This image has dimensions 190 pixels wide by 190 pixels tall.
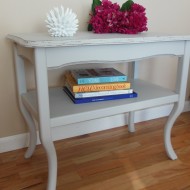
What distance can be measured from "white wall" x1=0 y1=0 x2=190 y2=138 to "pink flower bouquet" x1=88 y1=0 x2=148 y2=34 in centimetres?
19

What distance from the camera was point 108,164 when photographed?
3.59 ft

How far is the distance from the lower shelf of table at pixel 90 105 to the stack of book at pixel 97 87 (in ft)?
0.08

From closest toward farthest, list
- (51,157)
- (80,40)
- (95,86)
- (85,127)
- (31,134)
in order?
(80,40) → (51,157) → (95,86) → (31,134) → (85,127)

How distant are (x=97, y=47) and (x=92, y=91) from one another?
22 centimetres

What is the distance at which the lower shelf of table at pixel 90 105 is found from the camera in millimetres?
841

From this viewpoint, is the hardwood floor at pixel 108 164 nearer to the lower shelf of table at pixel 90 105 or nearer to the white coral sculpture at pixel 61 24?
the lower shelf of table at pixel 90 105

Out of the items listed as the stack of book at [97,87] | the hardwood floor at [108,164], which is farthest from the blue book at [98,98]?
the hardwood floor at [108,164]

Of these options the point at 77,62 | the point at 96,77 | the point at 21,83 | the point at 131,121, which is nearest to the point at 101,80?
the point at 96,77

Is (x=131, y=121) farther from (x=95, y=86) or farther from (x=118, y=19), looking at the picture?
(x=118, y=19)

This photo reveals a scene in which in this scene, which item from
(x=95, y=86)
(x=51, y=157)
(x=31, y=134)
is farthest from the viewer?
(x=31, y=134)

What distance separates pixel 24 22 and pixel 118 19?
40 centimetres

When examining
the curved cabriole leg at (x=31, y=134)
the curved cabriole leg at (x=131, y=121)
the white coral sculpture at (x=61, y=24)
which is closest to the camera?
the white coral sculpture at (x=61, y=24)

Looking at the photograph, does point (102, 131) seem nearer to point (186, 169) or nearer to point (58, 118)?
point (186, 169)

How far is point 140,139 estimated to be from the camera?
131cm
